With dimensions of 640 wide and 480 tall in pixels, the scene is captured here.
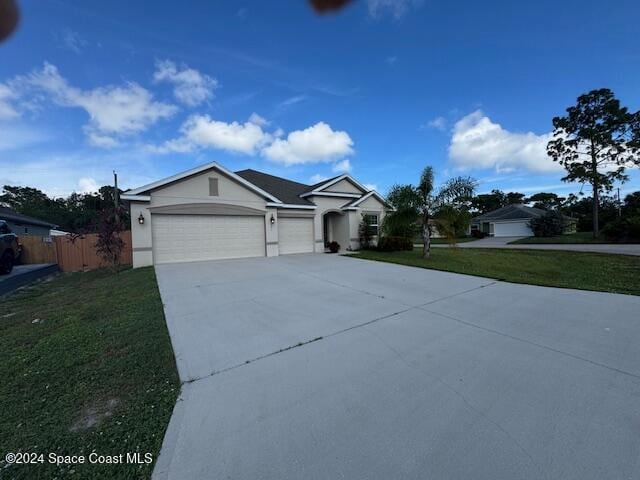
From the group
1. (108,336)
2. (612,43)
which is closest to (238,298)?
(108,336)

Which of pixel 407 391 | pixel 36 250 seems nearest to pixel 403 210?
pixel 407 391

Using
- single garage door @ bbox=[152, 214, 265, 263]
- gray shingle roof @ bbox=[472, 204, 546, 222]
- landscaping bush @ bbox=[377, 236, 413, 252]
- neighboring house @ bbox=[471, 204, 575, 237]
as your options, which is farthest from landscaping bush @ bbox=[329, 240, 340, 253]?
gray shingle roof @ bbox=[472, 204, 546, 222]

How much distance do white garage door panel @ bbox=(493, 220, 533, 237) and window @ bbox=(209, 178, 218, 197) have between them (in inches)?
1379

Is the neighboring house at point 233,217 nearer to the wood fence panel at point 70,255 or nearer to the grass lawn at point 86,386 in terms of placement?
the wood fence panel at point 70,255

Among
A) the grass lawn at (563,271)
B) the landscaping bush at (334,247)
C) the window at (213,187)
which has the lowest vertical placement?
the grass lawn at (563,271)

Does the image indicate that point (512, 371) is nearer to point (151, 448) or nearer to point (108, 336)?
point (151, 448)

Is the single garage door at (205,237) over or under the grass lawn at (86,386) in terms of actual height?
over

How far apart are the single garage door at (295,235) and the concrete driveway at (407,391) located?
31.6 feet

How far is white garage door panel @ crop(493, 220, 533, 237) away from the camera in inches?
1264

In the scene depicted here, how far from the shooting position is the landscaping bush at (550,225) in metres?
28.0

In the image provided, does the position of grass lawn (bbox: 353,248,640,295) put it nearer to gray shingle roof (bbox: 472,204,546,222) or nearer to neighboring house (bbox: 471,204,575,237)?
neighboring house (bbox: 471,204,575,237)

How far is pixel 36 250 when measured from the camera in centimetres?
1391

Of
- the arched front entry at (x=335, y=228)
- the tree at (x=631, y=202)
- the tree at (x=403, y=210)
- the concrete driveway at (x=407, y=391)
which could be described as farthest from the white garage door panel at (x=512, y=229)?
the concrete driveway at (x=407, y=391)

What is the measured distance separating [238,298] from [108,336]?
2328 millimetres
